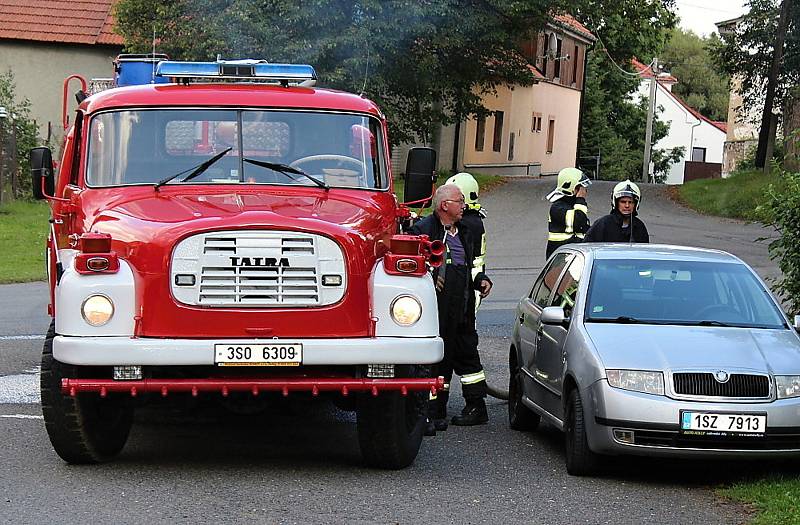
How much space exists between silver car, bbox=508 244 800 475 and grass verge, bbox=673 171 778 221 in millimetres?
25245

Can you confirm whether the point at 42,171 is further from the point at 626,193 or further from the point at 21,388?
the point at 626,193

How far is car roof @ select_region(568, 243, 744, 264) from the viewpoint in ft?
32.7

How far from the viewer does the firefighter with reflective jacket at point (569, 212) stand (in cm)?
1386

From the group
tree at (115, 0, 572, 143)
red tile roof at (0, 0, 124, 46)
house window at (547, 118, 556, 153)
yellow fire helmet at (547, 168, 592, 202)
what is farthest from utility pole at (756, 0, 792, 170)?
yellow fire helmet at (547, 168, 592, 202)

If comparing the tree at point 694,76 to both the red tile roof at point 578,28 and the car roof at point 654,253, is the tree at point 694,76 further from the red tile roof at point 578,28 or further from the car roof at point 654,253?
the car roof at point 654,253

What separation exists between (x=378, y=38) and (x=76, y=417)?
26110 millimetres

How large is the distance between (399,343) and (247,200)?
4.66 feet

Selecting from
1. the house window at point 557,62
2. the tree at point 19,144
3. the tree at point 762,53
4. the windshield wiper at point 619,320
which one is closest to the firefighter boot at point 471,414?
the windshield wiper at point 619,320

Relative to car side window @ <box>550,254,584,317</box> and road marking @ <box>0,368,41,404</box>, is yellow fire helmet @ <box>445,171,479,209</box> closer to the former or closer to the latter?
car side window @ <box>550,254,584,317</box>

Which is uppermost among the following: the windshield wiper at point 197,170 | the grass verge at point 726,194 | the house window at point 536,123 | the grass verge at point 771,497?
the house window at point 536,123

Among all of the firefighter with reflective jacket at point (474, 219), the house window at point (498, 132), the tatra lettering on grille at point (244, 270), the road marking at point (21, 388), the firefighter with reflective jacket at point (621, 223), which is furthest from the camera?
the house window at point (498, 132)

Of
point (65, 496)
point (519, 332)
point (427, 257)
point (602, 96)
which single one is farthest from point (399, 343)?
point (602, 96)

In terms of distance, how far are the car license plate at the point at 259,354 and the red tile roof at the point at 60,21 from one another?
3699 cm

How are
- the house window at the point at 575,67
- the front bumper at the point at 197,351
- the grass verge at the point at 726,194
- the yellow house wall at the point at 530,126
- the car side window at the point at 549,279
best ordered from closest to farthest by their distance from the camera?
the front bumper at the point at 197,351 < the car side window at the point at 549,279 < the grass verge at the point at 726,194 < the yellow house wall at the point at 530,126 < the house window at the point at 575,67
